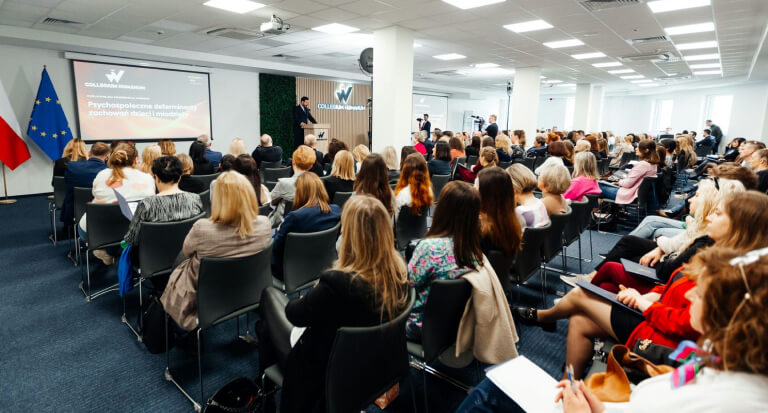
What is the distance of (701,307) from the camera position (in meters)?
1.00

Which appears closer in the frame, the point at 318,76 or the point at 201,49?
the point at 201,49

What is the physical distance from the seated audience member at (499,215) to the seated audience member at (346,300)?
1.06 meters

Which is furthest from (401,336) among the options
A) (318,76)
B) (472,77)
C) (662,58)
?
(472,77)

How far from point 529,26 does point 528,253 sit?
5306mm

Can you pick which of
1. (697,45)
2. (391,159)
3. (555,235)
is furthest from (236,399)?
(697,45)

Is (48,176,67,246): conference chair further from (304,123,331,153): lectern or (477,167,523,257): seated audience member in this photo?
(304,123,331,153): lectern

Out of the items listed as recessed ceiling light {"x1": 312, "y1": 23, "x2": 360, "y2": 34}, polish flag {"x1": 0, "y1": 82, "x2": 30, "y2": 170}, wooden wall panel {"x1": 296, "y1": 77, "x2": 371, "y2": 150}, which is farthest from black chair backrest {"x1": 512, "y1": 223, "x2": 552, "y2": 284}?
wooden wall panel {"x1": 296, "y1": 77, "x2": 371, "y2": 150}

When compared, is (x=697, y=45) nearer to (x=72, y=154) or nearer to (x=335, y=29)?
Result: (x=335, y=29)

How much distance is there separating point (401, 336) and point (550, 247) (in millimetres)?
2172

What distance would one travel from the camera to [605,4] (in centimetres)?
549

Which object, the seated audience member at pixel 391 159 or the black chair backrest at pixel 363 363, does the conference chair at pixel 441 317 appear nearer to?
the black chair backrest at pixel 363 363

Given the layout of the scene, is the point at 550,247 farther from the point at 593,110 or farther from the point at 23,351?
the point at 593,110

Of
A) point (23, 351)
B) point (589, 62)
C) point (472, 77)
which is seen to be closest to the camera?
point (23, 351)

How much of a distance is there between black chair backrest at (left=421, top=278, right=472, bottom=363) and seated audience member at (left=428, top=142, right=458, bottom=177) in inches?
159
